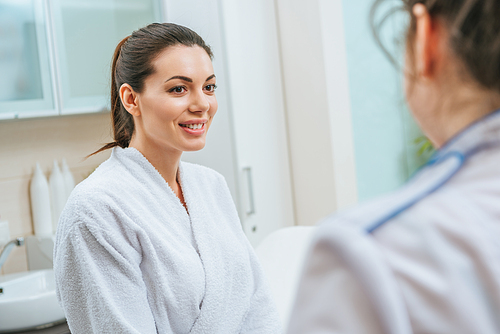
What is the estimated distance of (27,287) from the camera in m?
1.72

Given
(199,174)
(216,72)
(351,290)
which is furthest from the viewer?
(216,72)

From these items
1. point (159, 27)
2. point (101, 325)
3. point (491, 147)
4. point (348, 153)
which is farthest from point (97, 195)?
point (348, 153)

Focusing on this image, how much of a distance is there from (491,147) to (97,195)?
828 millimetres

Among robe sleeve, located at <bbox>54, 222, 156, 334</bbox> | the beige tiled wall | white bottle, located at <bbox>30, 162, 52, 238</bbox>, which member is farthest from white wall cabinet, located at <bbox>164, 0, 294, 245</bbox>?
robe sleeve, located at <bbox>54, 222, 156, 334</bbox>

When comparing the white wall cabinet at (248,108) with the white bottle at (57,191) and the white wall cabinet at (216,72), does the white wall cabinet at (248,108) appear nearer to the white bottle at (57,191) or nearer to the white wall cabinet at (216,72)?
the white wall cabinet at (216,72)

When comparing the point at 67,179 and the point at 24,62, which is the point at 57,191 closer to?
the point at 67,179

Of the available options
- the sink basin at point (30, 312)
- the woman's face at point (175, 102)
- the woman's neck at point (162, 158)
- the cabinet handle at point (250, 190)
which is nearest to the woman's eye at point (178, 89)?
the woman's face at point (175, 102)

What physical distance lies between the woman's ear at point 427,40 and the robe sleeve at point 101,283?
76cm

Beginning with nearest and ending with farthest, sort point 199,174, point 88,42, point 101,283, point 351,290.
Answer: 1. point 351,290
2. point 101,283
3. point 199,174
4. point 88,42

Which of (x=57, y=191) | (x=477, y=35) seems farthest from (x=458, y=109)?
(x=57, y=191)

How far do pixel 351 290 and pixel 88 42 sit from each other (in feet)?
6.17

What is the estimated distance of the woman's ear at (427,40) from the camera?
389 millimetres

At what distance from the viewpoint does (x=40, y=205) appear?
1972 millimetres

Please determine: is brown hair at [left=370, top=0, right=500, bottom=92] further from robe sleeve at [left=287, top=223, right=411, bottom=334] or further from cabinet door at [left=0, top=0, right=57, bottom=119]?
cabinet door at [left=0, top=0, right=57, bottom=119]
